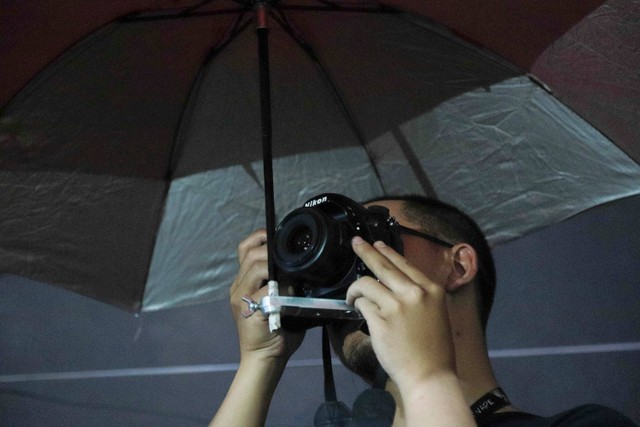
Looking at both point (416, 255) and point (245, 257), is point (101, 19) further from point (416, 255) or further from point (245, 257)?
point (416, 255)

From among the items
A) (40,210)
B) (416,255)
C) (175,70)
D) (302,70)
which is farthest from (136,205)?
(416,255)

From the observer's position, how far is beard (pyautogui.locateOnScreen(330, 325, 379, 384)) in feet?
3.75

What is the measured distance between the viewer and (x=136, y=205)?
148 centimetres

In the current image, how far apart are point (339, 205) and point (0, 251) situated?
0.70m

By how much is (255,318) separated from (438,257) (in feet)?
1.00

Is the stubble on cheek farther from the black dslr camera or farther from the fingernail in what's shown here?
the fingernail

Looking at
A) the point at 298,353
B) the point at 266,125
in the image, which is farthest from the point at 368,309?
the point at 298,353

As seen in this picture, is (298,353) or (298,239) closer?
(298,239)

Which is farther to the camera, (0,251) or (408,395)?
(0,251)

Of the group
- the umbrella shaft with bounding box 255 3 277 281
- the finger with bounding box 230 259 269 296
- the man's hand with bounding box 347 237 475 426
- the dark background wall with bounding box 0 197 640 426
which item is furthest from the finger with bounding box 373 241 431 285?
the dark background wall with bounding box 0 197 640 426

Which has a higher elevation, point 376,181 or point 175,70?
point 175,70

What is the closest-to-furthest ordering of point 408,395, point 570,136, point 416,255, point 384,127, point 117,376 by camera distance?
1. point 408,395
2. point 416,255
3. point 570,136
4. point 384,127
5. point 117,376

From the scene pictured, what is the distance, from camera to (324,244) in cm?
95

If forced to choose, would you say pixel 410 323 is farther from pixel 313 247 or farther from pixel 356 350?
pixel 356 350
